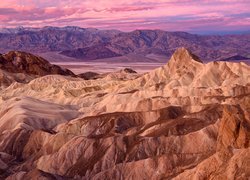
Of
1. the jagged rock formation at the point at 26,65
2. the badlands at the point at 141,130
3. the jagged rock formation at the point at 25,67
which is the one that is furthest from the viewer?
the jagged rock formation at the point at 26,65

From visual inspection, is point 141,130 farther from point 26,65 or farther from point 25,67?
point 26,65

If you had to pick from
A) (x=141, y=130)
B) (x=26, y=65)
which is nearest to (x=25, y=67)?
(x=26, y=65)

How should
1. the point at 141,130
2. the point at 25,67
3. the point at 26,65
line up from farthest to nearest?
the point at 26,65 → the point at 25,67 → the point at 141,130

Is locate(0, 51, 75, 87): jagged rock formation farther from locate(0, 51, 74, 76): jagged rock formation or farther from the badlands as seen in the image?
the badlands

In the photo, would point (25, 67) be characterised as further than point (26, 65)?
No

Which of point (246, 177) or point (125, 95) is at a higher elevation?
point (246, 177)

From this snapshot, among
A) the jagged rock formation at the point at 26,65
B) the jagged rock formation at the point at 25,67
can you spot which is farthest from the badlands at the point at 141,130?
the jagged rock formation at the point at 26,65

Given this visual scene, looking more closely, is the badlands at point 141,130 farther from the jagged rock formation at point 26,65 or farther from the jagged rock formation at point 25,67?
the jagged rock formation at point 26,65

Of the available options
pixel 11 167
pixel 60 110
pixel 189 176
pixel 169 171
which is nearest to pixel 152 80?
pixel 60 110

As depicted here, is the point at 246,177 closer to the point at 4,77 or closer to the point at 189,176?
the point at 189,176
